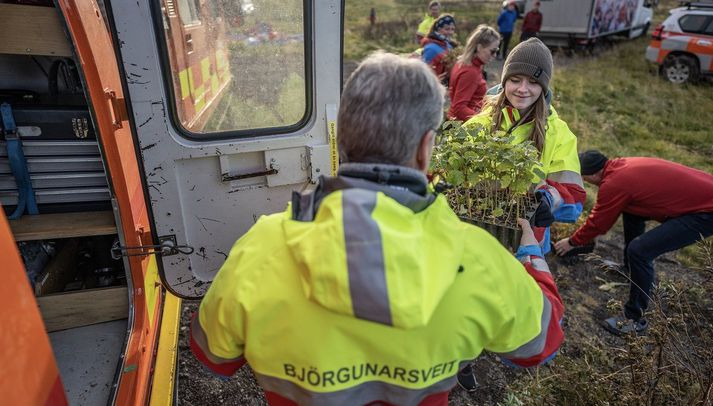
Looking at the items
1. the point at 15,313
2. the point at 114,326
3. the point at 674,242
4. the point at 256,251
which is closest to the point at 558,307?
the point at 256,251

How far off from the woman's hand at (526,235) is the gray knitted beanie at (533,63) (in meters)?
1.03

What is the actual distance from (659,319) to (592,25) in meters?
15.7

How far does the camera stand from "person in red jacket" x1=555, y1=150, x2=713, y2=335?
334 cm

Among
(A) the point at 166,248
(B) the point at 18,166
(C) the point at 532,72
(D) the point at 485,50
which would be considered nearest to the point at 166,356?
(A) the point at 166,248

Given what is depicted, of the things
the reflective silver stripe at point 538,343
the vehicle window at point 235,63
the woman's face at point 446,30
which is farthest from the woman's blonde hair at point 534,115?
the woman's face at point 446,30

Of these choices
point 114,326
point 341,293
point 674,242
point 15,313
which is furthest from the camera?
point 674,242

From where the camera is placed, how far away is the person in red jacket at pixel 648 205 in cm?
334

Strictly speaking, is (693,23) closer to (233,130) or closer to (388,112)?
(233,130)

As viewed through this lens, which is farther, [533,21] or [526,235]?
[533,21]

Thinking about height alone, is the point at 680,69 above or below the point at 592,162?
below

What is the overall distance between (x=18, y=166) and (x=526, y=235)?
2377 mm

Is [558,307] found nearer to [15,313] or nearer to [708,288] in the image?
[15,313]

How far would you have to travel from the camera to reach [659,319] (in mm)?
2340

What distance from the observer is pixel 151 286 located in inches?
100
